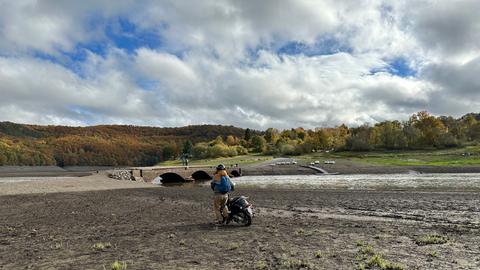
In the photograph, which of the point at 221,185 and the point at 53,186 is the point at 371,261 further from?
the point at 53,186

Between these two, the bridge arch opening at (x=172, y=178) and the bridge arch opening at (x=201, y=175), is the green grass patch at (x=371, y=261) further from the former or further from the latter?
the bridge arch opening at (x=201, y=175)

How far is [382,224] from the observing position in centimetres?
1661

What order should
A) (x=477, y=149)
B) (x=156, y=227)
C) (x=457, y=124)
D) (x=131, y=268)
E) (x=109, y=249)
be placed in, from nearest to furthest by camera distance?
(x=131, y=268) < (x=109, y=249) < (x=156, y=227) < (x=477, y=149) < (x=457, y=124)

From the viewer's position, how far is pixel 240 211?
1602 centimetres

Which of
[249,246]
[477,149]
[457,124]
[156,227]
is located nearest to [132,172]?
[156,227]

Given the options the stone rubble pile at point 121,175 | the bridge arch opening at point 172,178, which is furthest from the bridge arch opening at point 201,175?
the stone rubble pile at point 121,175

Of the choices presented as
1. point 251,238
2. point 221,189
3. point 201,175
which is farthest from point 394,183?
point 201,175

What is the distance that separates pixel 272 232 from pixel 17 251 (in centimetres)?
872

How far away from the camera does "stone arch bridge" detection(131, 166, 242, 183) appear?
2864 inches

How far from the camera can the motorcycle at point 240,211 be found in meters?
16.0

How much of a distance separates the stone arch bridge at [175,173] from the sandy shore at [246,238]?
4931 cm

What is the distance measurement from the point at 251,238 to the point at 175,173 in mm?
64218

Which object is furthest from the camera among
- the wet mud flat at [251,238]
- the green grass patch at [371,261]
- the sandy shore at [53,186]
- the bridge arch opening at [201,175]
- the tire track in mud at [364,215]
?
the bridge arch opening at [201,175]

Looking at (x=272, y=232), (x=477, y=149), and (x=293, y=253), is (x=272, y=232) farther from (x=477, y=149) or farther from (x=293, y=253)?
(x=477, y=149)
